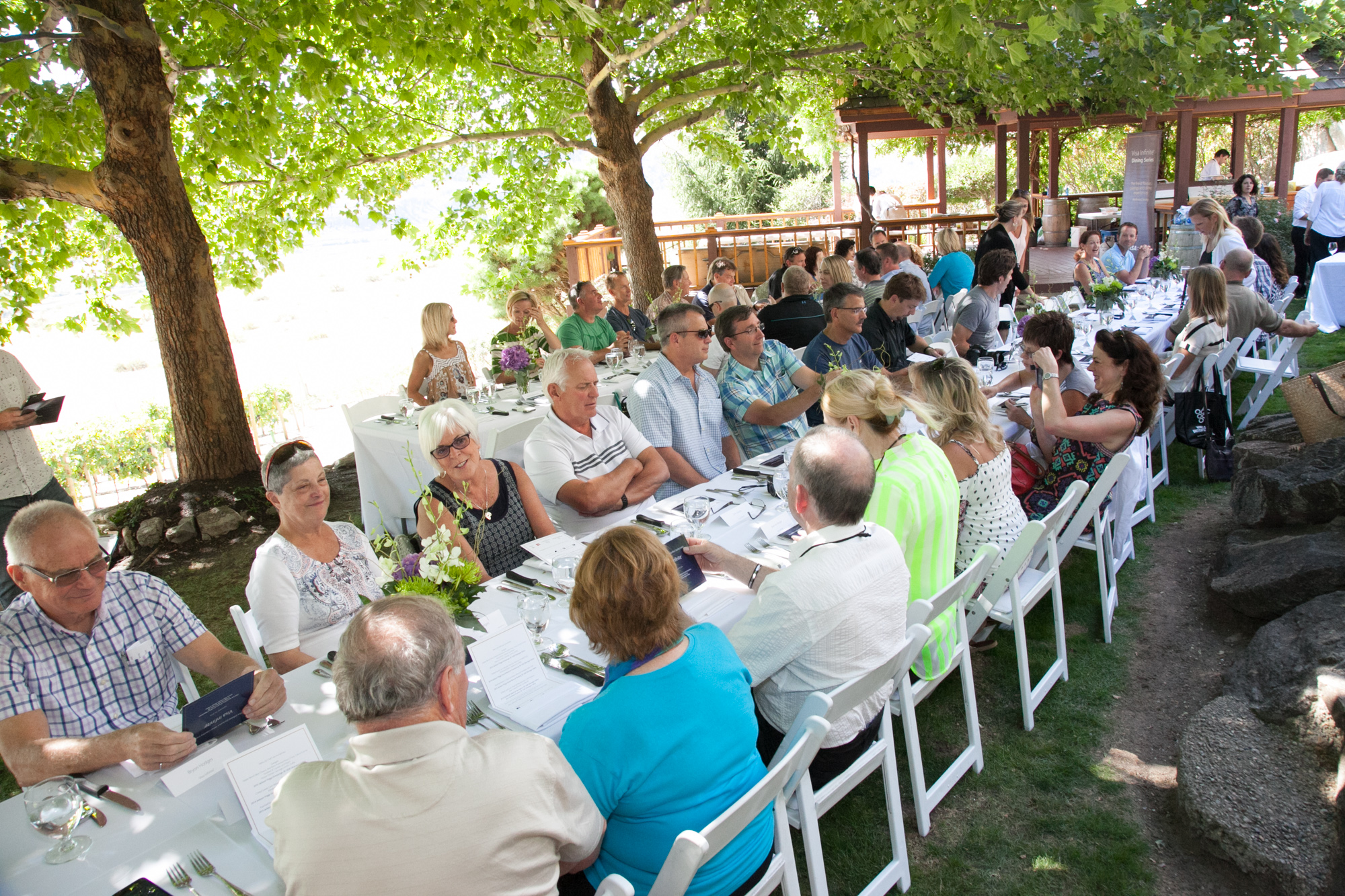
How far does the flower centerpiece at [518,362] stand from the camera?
6.64m

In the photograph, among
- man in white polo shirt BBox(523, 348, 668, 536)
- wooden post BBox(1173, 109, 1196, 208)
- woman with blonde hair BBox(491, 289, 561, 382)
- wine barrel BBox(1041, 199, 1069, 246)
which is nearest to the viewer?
man in white polo shirt BBox(523, 348, 668, 536)

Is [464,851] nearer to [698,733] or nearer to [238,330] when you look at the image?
[698,733]

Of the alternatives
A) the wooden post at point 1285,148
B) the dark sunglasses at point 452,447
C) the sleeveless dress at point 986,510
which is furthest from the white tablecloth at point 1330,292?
the dark sunglasses at point 452,447

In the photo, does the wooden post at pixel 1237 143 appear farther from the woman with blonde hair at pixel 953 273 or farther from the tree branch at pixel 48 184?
the tree branch at pixel 48 184

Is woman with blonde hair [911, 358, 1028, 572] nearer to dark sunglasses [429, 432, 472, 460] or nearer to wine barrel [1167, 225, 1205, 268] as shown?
dark sunglasses [429, 432, 472, 460]

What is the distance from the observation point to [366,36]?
5.19m

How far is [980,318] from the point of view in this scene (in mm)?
6754

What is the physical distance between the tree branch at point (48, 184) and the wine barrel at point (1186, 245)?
10.3 metres

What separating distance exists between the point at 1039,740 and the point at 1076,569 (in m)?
1.65

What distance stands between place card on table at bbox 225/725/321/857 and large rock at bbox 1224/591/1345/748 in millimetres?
3001

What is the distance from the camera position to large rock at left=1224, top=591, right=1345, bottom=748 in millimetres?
2801

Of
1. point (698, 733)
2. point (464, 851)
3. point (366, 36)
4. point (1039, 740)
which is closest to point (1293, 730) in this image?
point (1039, 740)

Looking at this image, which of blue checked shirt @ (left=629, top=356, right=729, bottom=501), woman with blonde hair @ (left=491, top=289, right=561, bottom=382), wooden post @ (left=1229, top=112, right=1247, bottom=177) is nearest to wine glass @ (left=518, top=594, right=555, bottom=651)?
blue checked shirt @ (left=629, top=356, right=729, bottom=501)

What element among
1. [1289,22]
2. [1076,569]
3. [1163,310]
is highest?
[1289,22]
